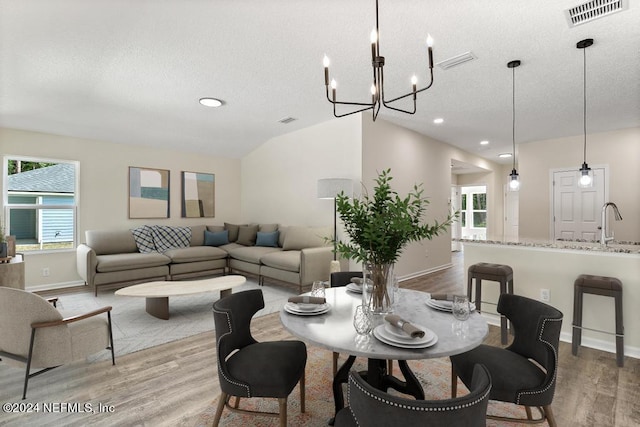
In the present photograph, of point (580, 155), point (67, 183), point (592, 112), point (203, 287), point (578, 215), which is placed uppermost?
point (592, 112)

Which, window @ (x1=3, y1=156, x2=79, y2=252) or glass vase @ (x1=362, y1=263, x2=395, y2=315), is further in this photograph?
window @ (x1=3, y1=156, x2=79, y2=252)

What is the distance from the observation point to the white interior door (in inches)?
217

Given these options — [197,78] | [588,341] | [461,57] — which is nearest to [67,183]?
[197,78]

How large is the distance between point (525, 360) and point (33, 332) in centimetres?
287

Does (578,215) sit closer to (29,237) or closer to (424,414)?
(424,414)

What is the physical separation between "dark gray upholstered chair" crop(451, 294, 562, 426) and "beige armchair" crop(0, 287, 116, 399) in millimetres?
2421

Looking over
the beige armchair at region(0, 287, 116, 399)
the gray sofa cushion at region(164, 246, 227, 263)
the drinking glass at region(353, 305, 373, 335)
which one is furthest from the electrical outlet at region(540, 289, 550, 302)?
the gray sofa cushion at region(164, 246, 227, 263)

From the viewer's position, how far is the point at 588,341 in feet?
9.32

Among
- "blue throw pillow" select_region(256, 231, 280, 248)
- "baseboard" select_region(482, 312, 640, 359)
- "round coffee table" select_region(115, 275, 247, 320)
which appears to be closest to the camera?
"baseboard" select_region(482, 312, 640, 359)

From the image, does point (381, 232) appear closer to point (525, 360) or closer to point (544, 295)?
point (525, 360)

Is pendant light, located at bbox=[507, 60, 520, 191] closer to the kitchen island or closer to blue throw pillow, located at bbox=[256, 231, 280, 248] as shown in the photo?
the kitchen island

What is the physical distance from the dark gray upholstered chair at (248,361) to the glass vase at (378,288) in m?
0.49

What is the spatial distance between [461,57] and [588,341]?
2819 mm

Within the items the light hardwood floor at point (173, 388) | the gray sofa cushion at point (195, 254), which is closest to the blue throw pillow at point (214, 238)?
the gray sofa cushion at point (195, 254)
